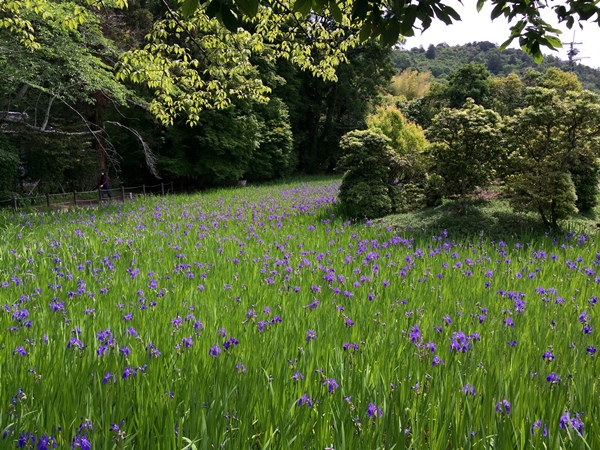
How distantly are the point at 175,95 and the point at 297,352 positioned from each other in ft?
43.0

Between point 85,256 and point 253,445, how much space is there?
467 centimetres

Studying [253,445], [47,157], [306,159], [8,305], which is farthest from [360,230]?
[306,159]

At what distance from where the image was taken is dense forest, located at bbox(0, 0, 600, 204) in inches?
316

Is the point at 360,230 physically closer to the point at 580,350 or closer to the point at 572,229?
the point at 572,229

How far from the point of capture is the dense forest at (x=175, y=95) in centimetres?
802

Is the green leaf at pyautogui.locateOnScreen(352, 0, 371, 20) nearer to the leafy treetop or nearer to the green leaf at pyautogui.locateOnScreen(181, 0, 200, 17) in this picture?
the leafy treetop

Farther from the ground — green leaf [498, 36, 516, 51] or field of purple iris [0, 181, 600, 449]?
green leaf [498, 36, 516, 51]

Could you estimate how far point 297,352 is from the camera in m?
2.72

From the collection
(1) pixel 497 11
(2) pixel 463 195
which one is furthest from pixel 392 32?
(2) pixel 463 195

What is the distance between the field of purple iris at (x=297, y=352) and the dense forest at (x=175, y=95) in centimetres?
167

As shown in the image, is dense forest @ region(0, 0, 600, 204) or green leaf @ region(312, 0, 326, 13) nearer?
green leaf @ region(312, 0, 326, 13)

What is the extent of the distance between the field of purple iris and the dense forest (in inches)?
65.7

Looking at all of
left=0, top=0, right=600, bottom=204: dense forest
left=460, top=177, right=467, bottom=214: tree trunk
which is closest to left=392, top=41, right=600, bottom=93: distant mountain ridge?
left=0, top=0, right=600, bottom=204: dense forest

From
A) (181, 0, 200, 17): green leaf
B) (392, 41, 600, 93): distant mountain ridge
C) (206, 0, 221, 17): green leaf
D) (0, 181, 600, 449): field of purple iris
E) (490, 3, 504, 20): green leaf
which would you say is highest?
(392, 41, 600, 93): distant mountain ridge
